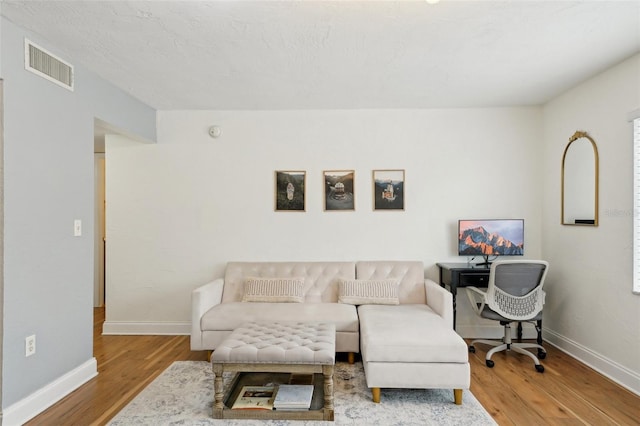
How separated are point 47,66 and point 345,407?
124 inches

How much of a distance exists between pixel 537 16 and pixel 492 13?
0.29 meters

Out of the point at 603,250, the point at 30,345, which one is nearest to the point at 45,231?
the point at 30,345

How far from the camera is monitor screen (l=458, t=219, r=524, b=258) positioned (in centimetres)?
379

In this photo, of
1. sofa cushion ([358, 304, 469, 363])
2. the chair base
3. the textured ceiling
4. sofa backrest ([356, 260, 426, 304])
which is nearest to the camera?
the textured ceiling

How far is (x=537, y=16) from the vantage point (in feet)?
7.20

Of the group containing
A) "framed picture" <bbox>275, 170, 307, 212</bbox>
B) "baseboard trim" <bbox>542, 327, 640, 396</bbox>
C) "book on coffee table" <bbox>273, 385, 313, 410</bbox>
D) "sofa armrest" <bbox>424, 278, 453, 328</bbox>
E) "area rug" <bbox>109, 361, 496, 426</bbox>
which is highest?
"framed picture" <bbox>275, 170, 307, 212</bbox>

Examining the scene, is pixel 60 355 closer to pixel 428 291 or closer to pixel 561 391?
pixel 428 291

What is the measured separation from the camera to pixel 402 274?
12.5ft

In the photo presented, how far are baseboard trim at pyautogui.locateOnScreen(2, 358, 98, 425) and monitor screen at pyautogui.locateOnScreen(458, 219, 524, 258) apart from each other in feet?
11.9

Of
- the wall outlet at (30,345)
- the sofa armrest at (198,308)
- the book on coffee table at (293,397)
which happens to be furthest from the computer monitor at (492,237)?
the wall outlet at (30,345)

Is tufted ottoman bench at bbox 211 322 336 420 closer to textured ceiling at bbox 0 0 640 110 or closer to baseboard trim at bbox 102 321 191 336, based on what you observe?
baseboard trim at bbox 102 321 191 336

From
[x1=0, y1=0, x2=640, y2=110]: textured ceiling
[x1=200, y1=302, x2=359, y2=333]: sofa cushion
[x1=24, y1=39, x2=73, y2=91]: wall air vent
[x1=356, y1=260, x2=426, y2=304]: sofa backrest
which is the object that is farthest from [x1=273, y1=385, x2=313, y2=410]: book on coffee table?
[x1=24, y1=39, x2=73, y2=91]: wall air vent

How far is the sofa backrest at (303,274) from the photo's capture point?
12.5 ft

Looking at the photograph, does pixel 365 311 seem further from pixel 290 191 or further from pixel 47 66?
pixel 47 66
